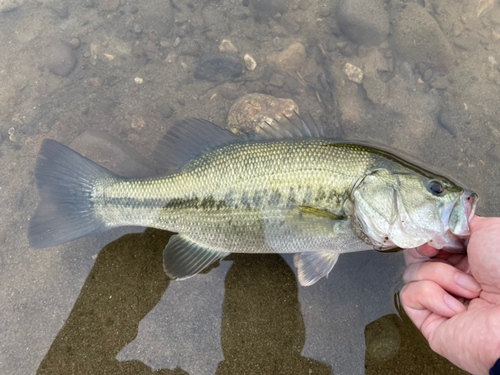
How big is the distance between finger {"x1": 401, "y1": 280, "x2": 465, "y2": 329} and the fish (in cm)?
30

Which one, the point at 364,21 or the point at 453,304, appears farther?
the point at 364,21

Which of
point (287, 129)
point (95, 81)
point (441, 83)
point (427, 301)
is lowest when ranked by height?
point (95, 81)

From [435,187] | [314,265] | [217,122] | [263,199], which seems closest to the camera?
[435,187]

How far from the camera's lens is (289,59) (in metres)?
3.45

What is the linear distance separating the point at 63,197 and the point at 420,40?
4213 millimetres

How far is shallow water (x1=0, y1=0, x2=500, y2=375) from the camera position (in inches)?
93.0

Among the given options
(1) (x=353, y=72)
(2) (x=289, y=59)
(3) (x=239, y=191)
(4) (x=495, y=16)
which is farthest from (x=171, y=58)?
(4) (x=495, y=16)

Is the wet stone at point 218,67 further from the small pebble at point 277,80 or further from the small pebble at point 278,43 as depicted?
the small pebble at point 278,43

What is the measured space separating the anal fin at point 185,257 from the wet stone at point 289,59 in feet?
7.70

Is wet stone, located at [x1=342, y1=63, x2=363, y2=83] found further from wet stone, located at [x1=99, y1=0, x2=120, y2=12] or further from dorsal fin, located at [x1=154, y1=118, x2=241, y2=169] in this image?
wet stone, located at [x1=99, y1=0, x2=120, y2=12]

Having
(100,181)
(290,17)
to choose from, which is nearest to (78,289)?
(100,181)

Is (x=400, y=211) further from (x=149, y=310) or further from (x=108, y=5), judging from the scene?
(x=108, y=5)

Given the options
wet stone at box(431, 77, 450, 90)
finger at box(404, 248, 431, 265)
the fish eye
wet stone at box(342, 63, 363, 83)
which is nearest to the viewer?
the fish eye

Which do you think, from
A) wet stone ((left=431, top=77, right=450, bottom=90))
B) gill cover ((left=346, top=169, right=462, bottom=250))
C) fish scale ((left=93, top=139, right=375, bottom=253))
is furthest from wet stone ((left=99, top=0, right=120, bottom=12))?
wet stone ((left=431, top=77, right=450, bottom=90))
